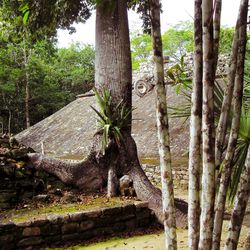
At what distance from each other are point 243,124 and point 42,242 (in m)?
3.25

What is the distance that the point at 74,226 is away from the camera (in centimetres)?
519

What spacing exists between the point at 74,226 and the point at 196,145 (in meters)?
3.74

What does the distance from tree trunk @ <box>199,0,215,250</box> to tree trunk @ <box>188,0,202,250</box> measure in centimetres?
8

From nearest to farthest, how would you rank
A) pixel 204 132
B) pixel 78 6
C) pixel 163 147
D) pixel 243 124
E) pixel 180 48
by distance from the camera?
pixel 204 132 → pixel 163 147 → pixel 243 124 → pixel 78 6 → pixel 180 48

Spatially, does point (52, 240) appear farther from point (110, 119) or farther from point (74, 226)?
point (110, 119)

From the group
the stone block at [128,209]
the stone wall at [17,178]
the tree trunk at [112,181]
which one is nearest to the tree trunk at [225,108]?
the stone block at [128,209]

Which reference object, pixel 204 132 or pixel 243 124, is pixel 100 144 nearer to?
pixel 243 124

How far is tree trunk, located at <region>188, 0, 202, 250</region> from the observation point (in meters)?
1.82

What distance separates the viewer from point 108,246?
504cm

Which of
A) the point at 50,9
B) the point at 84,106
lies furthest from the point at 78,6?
the point at 84,106

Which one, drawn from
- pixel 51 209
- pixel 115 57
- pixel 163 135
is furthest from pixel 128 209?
pixel 163 135

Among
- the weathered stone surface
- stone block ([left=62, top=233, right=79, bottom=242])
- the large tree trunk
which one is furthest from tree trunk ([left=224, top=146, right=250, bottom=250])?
the weathered stone surface

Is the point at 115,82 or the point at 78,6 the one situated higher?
the point at 78,6

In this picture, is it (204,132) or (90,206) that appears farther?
(90,206)
